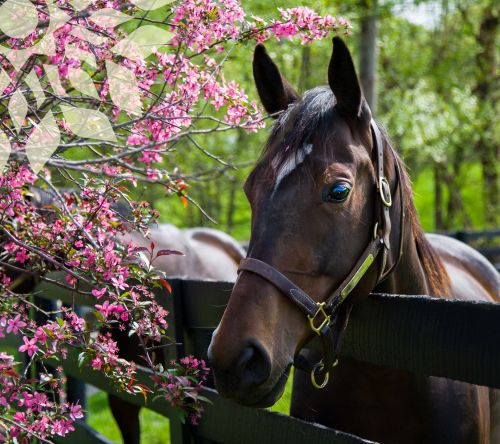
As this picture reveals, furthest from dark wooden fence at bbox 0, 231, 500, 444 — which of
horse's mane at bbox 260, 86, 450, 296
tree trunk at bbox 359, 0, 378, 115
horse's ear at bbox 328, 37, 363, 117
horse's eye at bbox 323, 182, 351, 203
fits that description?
tree trunk at bbox 359, 0, 378, 115

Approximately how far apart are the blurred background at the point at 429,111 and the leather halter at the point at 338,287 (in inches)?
300

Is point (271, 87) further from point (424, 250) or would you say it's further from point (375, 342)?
point (375, 342)

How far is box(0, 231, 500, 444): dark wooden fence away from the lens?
1847 mm

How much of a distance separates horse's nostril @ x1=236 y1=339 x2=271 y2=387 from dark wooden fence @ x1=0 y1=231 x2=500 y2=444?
0.54 metres

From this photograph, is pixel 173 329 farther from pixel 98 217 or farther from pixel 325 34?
pixel 325 34

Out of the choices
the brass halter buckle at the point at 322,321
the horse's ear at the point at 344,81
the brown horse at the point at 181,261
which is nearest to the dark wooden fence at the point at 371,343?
the brass halter buckle at the point at 322,321

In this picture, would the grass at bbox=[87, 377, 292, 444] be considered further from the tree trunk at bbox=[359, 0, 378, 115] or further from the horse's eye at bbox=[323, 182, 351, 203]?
the tree trunk at bbox=[359, 0, 378, 115]

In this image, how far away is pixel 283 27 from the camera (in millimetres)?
2492

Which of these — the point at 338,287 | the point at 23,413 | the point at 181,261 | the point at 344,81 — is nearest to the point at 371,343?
the point at 338,287

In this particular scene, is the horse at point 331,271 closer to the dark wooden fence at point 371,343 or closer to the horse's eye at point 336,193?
the horse's eye at point 336,193

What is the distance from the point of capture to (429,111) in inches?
476

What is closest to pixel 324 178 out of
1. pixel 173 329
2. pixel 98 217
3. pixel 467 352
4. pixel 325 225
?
pixel 325 225

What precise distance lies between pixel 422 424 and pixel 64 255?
4.55ft

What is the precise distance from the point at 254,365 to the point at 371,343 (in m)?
0.58
